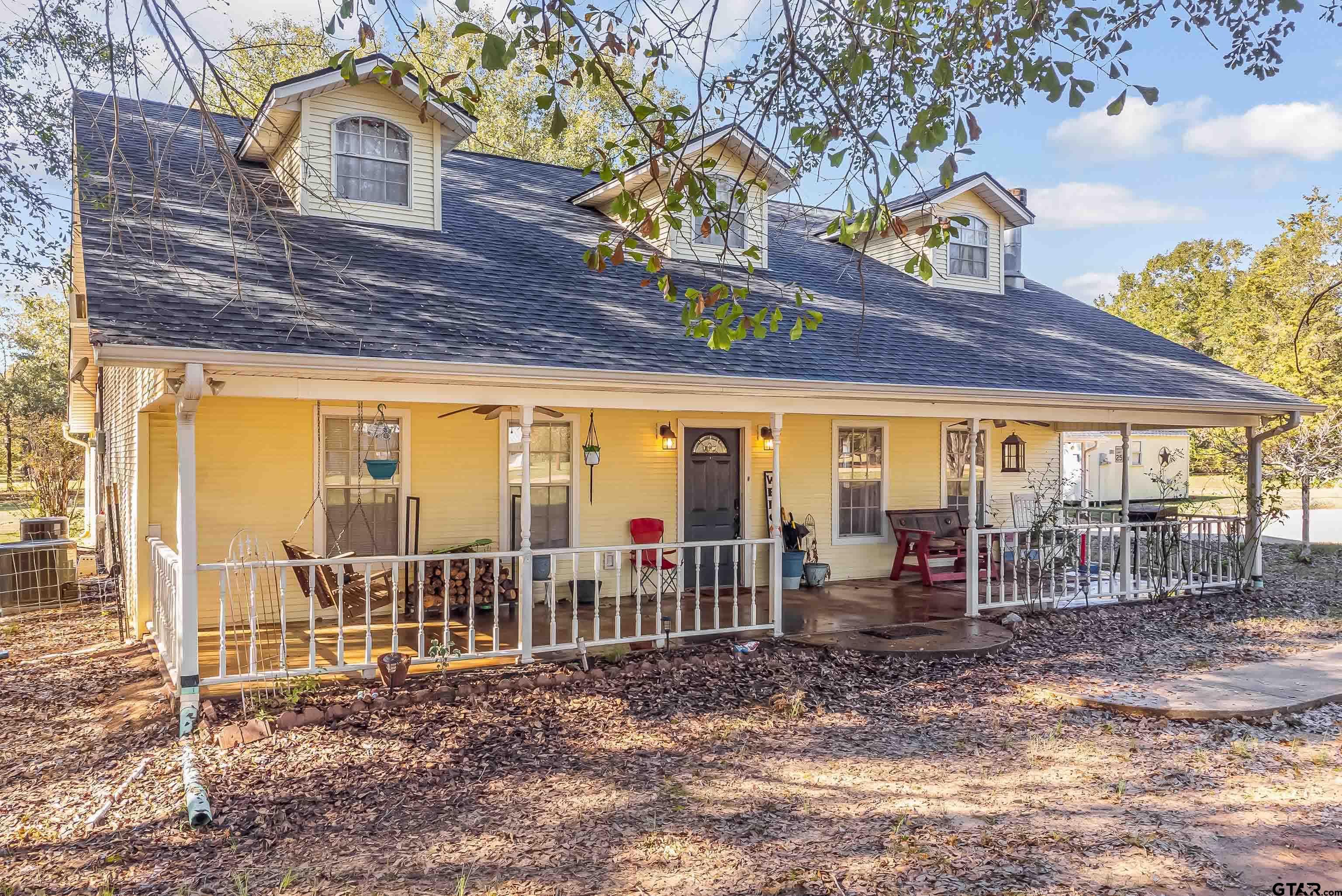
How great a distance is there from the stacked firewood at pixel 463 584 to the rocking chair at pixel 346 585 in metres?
0.41

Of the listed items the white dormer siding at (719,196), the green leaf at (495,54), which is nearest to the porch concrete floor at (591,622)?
the white dormer siding at (719,196)

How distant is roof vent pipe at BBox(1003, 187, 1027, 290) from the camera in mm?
14727

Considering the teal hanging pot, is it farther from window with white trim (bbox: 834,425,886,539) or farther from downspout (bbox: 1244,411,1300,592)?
downspout (bbox: 1244,411,1300,592)

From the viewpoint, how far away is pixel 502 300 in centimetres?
844

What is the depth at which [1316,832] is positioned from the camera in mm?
4262

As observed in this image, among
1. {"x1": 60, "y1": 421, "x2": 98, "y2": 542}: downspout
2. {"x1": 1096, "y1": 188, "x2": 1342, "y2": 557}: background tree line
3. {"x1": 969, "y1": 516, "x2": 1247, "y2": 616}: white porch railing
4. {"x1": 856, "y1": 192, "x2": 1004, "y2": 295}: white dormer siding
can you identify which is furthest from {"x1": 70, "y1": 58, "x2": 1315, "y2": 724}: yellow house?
{"x1": 60, "y1": 421, "x2": 98, "y2": 542}: downspout

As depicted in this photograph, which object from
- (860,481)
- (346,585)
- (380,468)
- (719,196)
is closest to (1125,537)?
(860,481)

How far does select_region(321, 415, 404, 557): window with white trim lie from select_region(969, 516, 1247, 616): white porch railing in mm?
6297

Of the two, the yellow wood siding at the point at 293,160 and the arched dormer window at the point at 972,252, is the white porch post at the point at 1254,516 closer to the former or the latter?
the arched dormer window at the point at 972,252

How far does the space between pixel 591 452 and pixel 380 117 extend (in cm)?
448

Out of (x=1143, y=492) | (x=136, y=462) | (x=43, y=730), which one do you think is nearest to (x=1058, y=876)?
(x=43, y=730)

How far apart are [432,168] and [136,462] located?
4.46m

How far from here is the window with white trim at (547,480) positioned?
9.68 metres

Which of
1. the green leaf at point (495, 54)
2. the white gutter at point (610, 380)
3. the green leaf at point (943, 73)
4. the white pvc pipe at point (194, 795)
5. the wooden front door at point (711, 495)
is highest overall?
the green leaf at point (943, 73)
